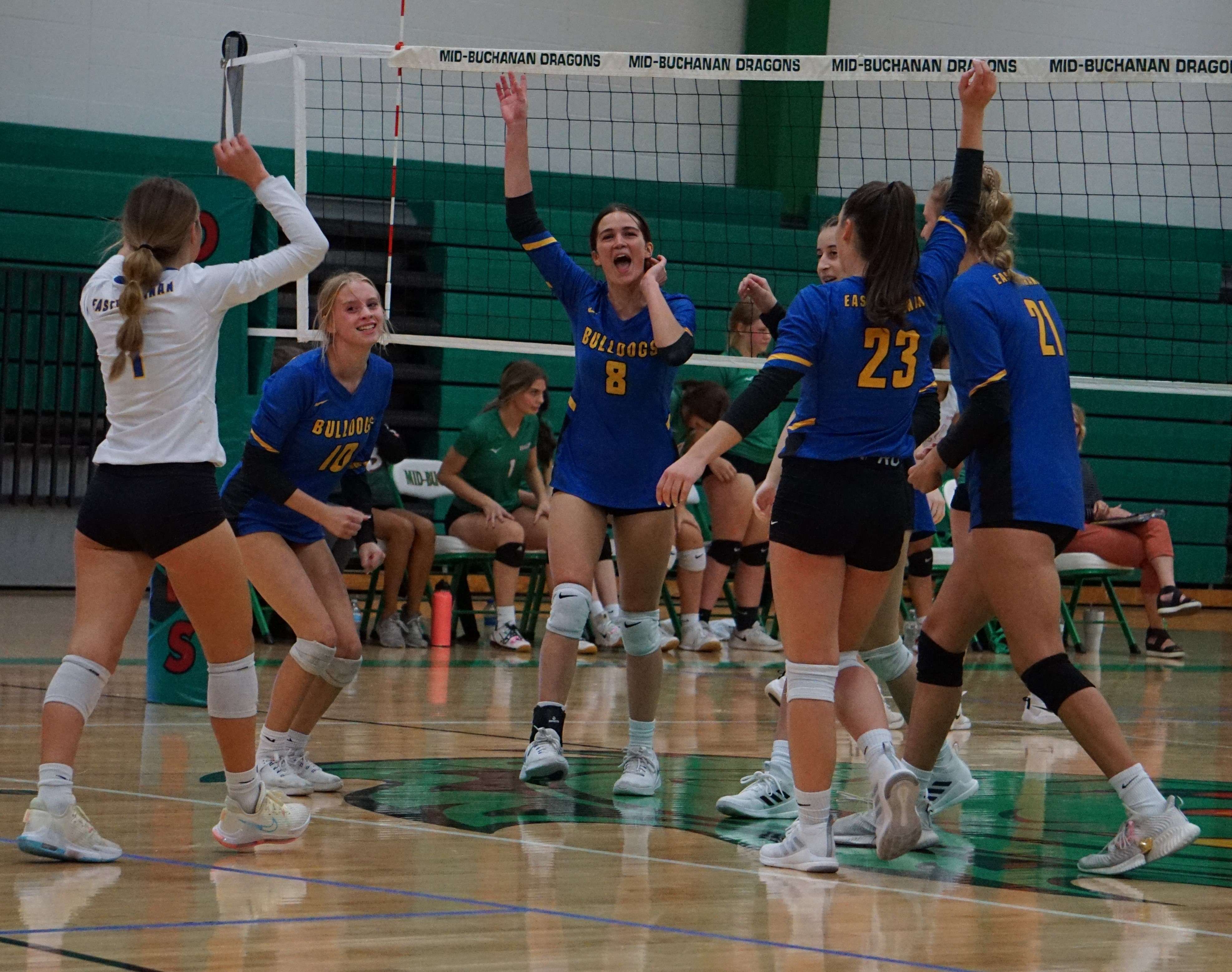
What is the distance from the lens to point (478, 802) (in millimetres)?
4207

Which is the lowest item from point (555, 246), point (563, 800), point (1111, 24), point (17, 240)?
point (563, 800)

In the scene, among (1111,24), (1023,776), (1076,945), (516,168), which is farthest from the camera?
(1111,24)

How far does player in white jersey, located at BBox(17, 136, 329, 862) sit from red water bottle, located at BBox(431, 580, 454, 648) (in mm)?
5274

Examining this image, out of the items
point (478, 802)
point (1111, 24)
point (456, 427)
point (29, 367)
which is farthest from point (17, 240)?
point (1111, 24)

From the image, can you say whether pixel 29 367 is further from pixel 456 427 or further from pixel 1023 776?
pixel 1023 776

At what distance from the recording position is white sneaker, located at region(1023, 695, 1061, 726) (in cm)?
658

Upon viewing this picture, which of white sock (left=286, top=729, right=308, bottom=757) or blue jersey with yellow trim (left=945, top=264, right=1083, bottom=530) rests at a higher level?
blue jersey with yellow trim (left=945, top=264, right=1083, bottom=530)

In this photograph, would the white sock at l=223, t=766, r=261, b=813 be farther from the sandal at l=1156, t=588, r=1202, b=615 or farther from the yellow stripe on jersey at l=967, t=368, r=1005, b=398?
Answer: the sandal at l=1156, t=588, r=1202, b=615

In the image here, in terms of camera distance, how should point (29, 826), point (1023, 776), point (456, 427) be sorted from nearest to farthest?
1. point (29, 826)
2. point (1023, 776)
3. point (456, 427)

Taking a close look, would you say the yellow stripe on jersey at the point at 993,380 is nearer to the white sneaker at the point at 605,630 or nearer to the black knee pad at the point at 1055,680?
the black knee pad at the point at 1055,680

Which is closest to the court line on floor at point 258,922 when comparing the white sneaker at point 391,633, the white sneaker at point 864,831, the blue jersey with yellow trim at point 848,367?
the white sneaker at point 864,831

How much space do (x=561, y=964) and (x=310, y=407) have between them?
2.14 m

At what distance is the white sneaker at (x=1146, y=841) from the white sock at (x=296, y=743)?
2054 millimetres

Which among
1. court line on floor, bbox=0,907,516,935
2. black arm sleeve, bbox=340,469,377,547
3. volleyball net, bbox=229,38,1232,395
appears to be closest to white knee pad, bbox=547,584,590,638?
black arm sleeve, bbox=340,469,377,547
